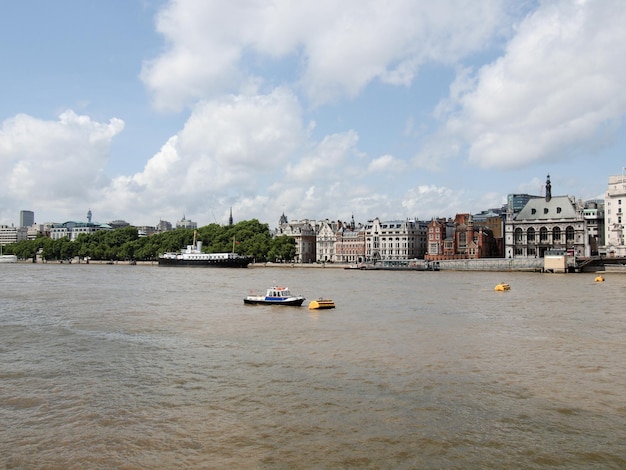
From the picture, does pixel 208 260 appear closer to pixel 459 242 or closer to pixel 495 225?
pixel 459 242

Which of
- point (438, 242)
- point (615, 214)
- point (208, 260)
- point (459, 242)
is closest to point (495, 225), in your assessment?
point (459, 242)

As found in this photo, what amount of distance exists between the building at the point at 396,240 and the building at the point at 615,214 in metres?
53.5

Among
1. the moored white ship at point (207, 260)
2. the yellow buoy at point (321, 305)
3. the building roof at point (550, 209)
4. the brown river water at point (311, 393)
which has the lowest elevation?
the brown river water at point (311, 393)

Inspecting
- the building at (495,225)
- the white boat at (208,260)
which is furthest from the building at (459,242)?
the white boat at (208,260)

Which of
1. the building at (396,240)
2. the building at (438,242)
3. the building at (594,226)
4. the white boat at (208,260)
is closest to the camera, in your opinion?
the white boat at (208,260)

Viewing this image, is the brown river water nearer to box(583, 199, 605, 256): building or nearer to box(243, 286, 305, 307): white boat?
box(243, 286, 305, 307): white boat

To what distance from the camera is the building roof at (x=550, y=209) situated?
486ft

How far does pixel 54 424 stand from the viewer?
17.0m

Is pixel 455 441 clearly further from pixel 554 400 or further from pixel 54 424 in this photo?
pixel 54 424

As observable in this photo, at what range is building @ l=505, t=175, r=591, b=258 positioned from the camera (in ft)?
474

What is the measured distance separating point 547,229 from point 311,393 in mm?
142942

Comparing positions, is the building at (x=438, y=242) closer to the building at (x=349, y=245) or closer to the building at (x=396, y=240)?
the building at (x=396, y=240)

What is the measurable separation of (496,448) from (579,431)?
9.99 ft

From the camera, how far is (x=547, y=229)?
14925 centimetres
